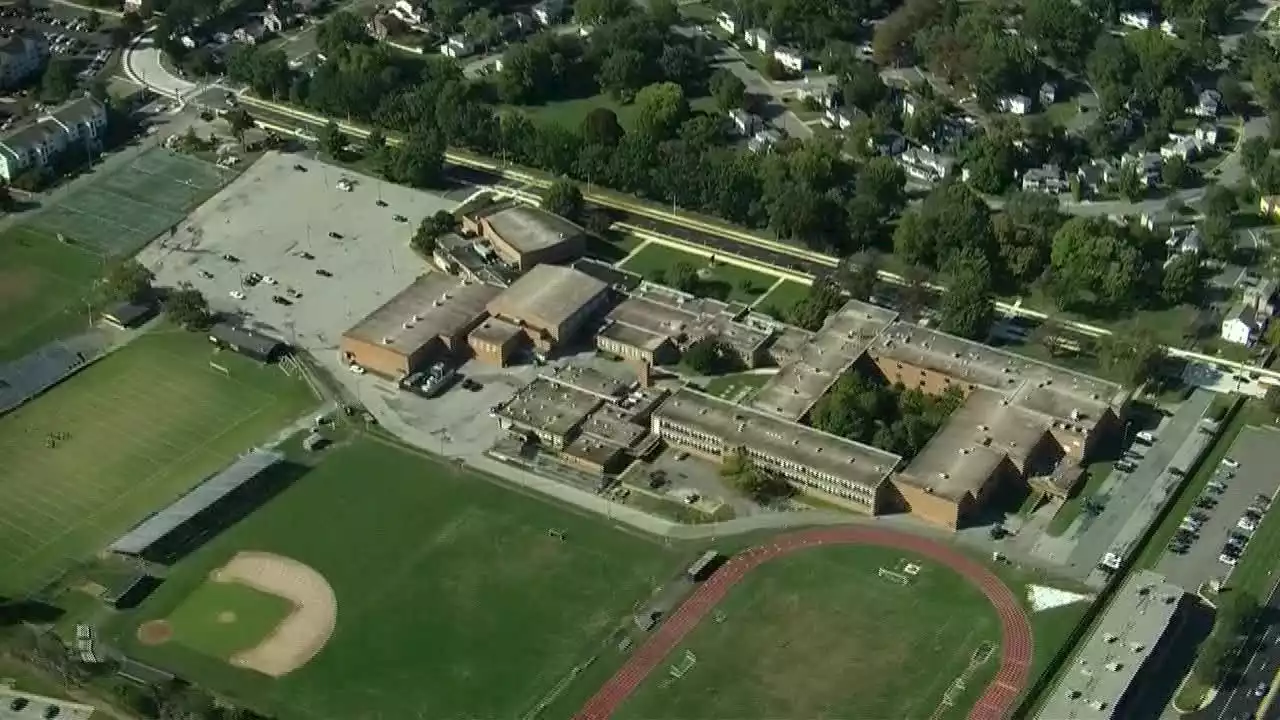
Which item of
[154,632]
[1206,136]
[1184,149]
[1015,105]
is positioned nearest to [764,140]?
[1015,105]

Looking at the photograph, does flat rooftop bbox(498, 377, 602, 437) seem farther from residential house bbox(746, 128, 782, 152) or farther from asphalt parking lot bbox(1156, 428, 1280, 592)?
asphalt parking lot bbox(1156, 428, 1280, 592)

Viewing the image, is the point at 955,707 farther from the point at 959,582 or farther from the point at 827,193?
the point at 827,193

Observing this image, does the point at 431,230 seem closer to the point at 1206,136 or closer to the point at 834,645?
the point at 834,645

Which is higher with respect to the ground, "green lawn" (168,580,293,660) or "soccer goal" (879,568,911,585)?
"soccer goal" (879,568,911,585)

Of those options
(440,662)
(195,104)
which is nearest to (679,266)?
(440,662)

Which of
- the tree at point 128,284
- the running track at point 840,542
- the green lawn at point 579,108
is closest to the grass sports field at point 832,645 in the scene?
the running track at point 840,542

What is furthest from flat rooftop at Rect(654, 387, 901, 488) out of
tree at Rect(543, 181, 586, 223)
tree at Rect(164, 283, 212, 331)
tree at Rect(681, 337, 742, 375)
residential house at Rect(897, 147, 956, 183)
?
residential house at Rect(897, 147, 956, 183)
